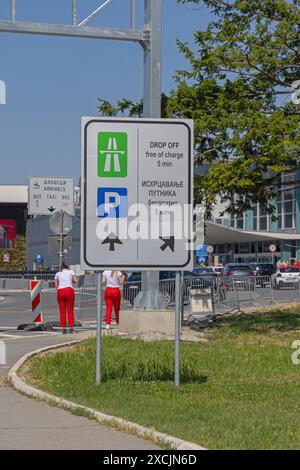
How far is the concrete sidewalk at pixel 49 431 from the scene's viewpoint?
26.3 feet

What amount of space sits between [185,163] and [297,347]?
6424 millimetres

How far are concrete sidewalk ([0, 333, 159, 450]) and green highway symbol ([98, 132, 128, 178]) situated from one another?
2950mm

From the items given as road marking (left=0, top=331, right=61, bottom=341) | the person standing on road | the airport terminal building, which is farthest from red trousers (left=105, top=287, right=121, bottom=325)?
the airport terminal building

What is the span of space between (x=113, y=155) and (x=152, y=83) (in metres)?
8.35

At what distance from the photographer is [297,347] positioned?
1734cm

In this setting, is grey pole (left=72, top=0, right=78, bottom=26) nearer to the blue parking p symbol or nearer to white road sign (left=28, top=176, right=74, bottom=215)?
the blue parking p symbol

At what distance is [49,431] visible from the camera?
8.82m

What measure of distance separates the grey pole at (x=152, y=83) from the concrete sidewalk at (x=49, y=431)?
28.0 ft

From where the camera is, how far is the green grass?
8.66 metres

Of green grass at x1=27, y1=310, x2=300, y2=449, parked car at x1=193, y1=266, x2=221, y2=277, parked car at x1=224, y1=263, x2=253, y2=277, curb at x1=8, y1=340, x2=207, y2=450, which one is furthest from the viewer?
parked car at x1=224, y1=263, x2=253, y2=277

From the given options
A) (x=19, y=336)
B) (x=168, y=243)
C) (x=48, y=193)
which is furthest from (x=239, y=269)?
(x=168, y=243)

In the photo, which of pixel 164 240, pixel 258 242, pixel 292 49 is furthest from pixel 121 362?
pixel 258 242

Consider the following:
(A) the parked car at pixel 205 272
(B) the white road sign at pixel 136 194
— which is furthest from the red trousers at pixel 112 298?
(A) the parked car at pixel 205 272
